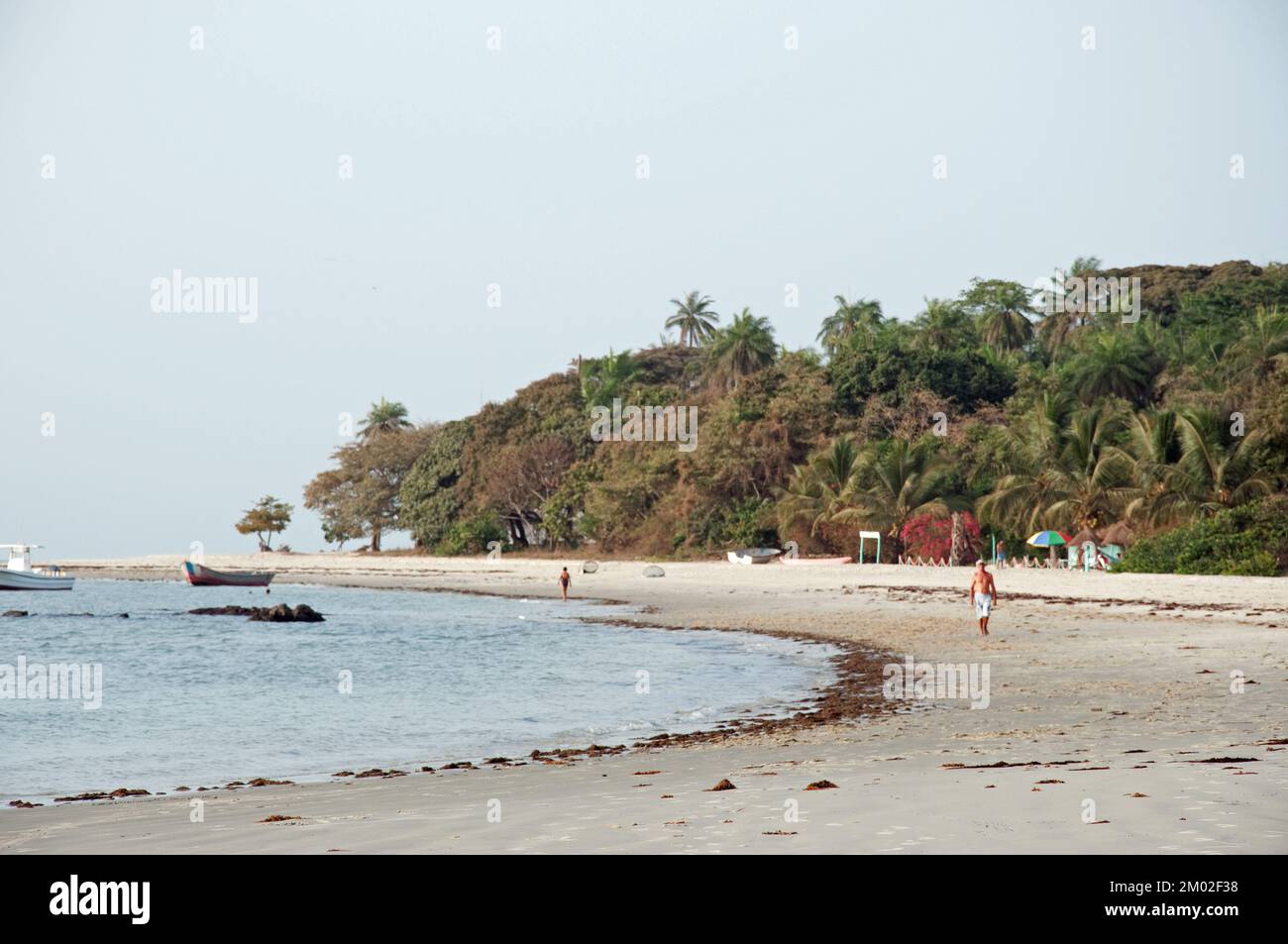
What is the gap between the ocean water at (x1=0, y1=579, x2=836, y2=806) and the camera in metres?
13.8

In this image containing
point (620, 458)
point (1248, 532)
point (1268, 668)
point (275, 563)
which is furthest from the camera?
point (275, 563)

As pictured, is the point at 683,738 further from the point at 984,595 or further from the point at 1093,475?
the point at 1093,475

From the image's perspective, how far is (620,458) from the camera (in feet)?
232

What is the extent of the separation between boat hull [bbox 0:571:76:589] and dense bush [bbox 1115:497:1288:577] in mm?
55356

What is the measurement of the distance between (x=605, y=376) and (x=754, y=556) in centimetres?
2719

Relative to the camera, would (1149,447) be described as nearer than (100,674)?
No

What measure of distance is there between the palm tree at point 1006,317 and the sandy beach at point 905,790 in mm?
60925

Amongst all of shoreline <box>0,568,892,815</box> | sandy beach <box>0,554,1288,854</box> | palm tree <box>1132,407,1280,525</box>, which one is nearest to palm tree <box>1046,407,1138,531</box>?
palm tree <box>1132,407,1280,525</box>

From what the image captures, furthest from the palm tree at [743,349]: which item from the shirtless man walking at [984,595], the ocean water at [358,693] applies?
the shirtless man walking at [984,595]

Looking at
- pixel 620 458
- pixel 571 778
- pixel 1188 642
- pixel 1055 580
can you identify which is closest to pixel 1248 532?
pixel 1055 580

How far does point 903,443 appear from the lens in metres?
53.3

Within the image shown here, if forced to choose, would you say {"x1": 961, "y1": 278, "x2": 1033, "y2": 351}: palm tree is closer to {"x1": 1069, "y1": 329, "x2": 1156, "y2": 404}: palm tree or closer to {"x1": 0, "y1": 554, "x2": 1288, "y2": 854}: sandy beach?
{"x1": 1069, "y1": 329, "x2": 1156, "y2": 404}: palm tree

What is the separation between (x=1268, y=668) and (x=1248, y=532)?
2015cm
